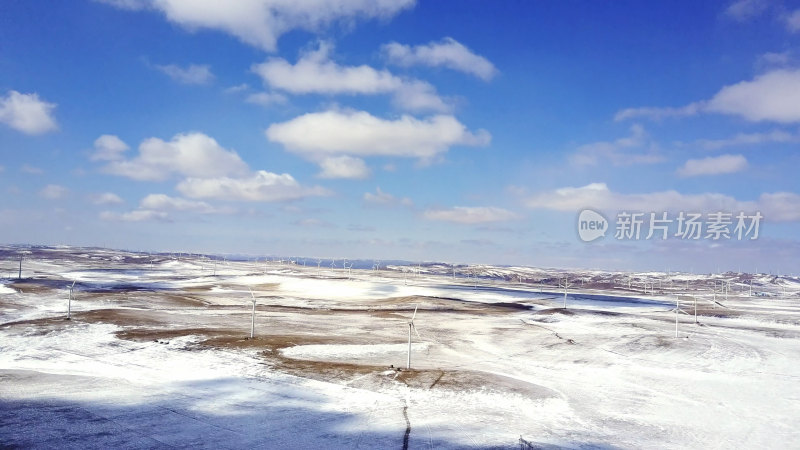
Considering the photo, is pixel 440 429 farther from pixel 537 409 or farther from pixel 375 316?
pixel 375 316

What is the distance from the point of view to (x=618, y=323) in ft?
230

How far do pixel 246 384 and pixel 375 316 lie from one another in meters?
42.4

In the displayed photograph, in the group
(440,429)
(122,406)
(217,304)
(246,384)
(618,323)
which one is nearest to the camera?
(440,429)

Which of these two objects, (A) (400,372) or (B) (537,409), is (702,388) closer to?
(B) (537,409)

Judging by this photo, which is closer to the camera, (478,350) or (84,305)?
(478,350)

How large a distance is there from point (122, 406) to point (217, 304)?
61992 mm

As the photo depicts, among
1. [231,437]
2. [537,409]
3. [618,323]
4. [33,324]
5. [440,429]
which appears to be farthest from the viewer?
[618,323]

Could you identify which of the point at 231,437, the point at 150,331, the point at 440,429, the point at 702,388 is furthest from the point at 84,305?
the point at 702,388

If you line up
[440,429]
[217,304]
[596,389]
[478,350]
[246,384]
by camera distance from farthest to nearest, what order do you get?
[217,304] → [478,350] → [596,389] → [246,384] → [440,429]

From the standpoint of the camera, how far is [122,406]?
81.9 feet

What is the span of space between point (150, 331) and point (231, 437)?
32.6 meters

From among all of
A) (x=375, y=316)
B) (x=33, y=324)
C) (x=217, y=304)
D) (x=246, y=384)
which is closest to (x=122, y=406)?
(x=246, y=384)

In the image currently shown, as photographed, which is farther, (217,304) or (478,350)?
(217,304)

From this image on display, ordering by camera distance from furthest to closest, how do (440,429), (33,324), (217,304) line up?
(217,304) → (33,324) → (440,429)
